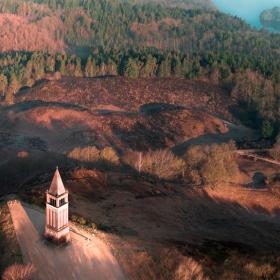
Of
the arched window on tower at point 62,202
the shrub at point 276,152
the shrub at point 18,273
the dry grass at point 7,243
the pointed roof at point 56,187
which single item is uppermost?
the pointed roof at point 56,187

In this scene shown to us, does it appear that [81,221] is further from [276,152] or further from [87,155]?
[276,152]

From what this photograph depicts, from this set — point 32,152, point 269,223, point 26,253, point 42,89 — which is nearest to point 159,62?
point 42,89

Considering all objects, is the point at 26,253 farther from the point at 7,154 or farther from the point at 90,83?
the point at 90,83

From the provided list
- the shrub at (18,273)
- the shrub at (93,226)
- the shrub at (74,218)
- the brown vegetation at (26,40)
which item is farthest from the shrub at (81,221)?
the brown vegetation at (26,40)

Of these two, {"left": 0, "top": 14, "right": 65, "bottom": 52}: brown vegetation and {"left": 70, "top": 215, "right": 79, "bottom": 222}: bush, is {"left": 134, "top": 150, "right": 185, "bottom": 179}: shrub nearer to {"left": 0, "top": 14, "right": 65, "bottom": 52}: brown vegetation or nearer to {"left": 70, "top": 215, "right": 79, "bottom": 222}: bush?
{"left": 70, "top": 215, "right": 79, "bottom": 222}: bush

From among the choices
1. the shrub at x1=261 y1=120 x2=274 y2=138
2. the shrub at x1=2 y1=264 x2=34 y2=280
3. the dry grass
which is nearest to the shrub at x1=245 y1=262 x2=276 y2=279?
the shrub at x1=2 y1=264 x2=34 y2=280

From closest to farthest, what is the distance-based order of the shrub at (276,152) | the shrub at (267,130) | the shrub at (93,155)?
the shrub at (93,155), the shrub at (276,152), the shrub at (267,130)

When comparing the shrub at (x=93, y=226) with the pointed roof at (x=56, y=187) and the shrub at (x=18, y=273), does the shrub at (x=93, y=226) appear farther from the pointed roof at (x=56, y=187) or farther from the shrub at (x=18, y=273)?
the shrub at (x=18, y=273)
